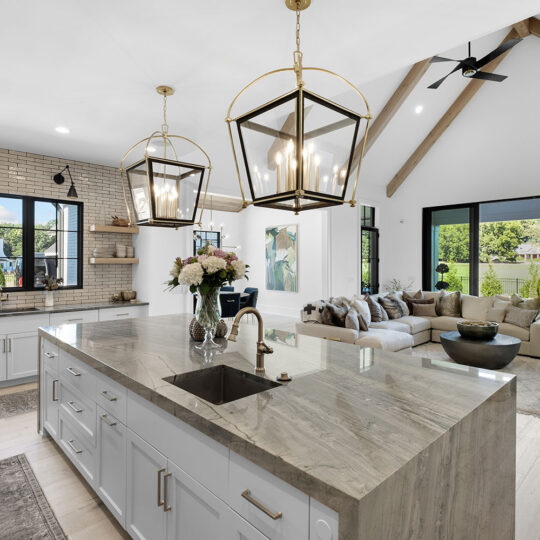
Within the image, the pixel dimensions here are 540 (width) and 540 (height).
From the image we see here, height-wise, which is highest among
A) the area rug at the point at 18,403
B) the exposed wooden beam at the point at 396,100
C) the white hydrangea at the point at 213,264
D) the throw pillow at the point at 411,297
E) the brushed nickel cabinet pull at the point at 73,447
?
the exposed wooden beam at the point at 396,100

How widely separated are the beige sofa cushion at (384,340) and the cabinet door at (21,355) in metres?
3.73

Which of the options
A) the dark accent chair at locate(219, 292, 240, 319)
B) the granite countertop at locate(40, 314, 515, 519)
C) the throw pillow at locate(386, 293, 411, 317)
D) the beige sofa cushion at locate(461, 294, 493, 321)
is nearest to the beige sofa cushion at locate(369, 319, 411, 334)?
the throw pillow at locate(386, 293, 411, 317)

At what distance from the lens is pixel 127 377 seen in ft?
5.27

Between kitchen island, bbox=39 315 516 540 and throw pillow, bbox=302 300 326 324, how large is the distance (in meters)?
2.83

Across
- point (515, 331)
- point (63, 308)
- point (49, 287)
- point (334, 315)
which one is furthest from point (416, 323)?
point (49, 287)

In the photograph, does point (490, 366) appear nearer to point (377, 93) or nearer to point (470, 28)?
point (470, 28)

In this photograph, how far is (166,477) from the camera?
4.50ft

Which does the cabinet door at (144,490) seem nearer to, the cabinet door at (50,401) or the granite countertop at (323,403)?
the granite countertop at (323,403)

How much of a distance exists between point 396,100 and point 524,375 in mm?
4729

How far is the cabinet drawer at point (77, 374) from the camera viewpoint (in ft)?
6.65

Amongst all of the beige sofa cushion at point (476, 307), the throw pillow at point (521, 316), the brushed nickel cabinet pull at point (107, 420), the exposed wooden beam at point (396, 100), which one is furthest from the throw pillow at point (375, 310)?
the brushed nickel cabinet pull at point (107, 420)

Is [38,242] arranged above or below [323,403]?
above

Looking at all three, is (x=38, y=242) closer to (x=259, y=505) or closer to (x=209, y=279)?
(x=209, y=279)

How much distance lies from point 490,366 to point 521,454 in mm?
2010
